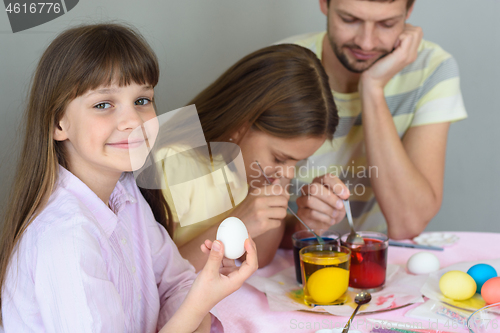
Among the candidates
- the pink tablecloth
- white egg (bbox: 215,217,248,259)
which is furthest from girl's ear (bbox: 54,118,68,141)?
the pink tablecloth

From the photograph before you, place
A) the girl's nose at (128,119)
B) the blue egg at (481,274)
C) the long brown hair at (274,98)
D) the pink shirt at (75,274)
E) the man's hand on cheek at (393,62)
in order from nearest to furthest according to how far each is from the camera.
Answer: the pink shirt at (75,274)
the girl's nose at (128,119)
the blue egg at (481,274)
the long brown hair at (274,98)
the man's hand on cheek at (393,62)

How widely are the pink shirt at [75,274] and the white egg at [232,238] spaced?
17 cm

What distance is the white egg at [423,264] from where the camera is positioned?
34.8 inches

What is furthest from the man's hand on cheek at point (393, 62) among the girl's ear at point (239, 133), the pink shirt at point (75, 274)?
the pink shirt at point (75, 274)

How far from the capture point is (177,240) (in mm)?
1033

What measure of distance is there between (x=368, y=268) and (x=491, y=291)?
8.0 inches

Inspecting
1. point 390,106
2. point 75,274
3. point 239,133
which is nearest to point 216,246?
point 75,274

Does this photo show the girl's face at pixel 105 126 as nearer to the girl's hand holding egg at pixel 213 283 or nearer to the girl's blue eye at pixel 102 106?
the girl's blue eye at pixel 102 106

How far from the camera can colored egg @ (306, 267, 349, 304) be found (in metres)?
0.75

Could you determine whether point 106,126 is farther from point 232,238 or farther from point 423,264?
point 423,264

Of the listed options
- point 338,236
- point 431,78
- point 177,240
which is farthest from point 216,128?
point 431,78

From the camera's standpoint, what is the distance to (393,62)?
1.36 metres

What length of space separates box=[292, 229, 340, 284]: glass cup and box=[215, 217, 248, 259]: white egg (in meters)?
0.23

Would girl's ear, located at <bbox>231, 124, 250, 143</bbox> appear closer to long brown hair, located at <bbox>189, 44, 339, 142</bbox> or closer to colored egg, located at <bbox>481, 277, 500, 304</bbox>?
long brown hair, located at <bbox>189, 44, 339, 142</bbox>
